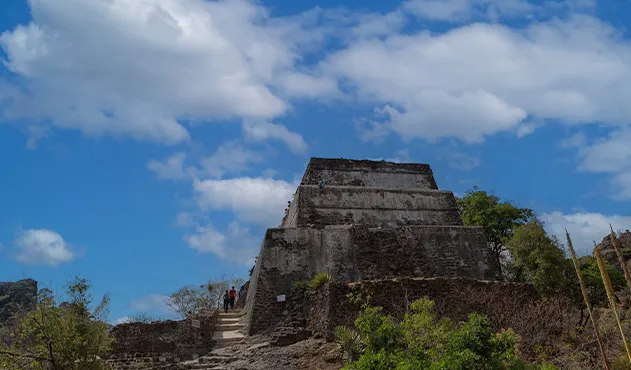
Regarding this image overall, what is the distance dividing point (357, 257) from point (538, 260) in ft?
19.1

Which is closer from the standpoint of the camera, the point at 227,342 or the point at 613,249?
the point at 227,342

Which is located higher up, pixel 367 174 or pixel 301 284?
pixel 367 174

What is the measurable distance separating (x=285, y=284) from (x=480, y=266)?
639 centimetres

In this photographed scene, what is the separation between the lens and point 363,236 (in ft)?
53.8

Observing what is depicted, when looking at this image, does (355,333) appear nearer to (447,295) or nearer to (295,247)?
(447,295)

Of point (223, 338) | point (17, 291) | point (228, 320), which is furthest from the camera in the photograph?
point (17, 291)

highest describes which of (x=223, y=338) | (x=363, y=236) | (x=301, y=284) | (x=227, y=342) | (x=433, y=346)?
(x=363, y=236)

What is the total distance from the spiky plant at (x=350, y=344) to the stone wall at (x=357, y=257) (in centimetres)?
345

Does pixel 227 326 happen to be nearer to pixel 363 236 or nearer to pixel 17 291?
pixel 363 236

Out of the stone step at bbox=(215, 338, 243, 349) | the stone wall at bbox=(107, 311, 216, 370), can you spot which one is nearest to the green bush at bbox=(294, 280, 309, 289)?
the stone step at bbox=(215, 338, 243, 349)

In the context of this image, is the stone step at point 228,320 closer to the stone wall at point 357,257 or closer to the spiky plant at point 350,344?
the stone wall at point 357,257

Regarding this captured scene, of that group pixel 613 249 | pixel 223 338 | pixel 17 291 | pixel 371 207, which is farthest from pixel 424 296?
pixel 17 291

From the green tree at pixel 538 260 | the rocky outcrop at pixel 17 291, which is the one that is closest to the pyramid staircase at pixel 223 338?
the green tree at pixel 538 260

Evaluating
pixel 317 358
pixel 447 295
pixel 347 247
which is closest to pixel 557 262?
pixel 447 295
